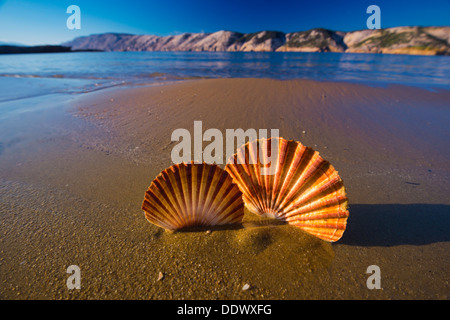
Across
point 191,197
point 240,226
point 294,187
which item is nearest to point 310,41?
point 294,187

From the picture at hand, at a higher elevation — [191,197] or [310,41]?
[310,41]

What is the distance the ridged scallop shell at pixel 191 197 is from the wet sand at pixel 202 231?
19 centimetres

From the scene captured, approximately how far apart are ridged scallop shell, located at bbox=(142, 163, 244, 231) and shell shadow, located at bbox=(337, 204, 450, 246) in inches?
50.0

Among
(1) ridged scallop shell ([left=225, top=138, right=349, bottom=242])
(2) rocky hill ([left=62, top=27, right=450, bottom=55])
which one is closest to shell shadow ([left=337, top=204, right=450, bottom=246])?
(1) ridged scallop shell ([left=225, top=138, right=349, bottom=242])

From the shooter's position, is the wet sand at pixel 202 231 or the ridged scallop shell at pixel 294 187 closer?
the wet sand at pixel 202 231

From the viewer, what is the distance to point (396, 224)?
240 centimetres

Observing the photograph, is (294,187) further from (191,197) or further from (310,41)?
(310,41)

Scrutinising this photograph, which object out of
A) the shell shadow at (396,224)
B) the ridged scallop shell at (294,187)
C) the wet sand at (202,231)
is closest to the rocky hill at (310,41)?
the wet sand at (202,231)

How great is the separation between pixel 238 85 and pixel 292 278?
8967 mm

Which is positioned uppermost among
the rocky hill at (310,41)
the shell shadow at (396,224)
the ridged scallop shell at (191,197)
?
the rocky hill at (310,41)

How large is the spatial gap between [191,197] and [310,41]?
15145 centimetres

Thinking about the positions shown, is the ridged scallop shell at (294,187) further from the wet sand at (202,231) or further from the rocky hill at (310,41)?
the rocky hill at (310,41)

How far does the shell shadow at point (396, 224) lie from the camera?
2188mm
